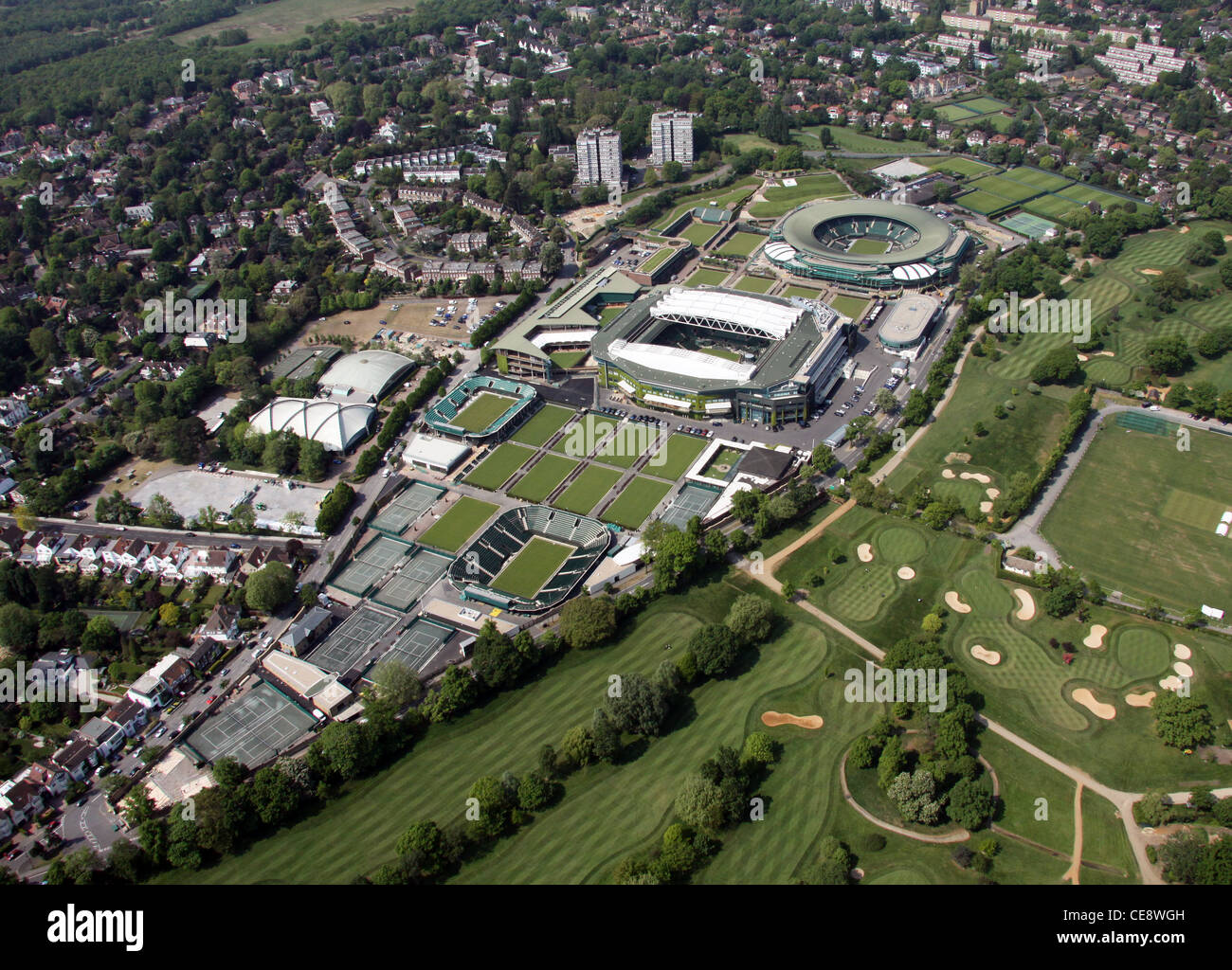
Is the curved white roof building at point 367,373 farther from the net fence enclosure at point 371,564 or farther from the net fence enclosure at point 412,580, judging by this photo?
the net fence enclosure at point 412,580

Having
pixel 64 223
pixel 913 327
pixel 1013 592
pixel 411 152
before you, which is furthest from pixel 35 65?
pixel 1013 592

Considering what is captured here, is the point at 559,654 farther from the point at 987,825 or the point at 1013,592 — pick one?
the point at 1013,592

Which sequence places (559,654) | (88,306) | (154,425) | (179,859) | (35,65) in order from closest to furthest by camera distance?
(179,859), (559,654), (154,425), (88,306), (35,65)

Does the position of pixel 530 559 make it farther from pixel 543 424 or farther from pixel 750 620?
pixel 543 424

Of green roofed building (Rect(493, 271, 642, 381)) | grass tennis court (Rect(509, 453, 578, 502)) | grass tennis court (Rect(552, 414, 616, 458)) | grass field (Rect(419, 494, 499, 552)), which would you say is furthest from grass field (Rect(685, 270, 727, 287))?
grass field (Rect(419, 494, 499, 552))

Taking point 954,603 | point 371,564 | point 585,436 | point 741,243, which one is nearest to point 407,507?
point 371,564

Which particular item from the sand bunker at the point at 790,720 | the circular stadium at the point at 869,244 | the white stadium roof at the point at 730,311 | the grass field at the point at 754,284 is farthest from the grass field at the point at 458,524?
the circular stadium at the point at 869,244

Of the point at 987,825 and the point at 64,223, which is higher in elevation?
the point at 64,223
